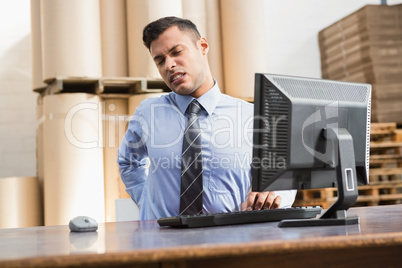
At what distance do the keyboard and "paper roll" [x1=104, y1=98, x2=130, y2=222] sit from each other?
2.26m

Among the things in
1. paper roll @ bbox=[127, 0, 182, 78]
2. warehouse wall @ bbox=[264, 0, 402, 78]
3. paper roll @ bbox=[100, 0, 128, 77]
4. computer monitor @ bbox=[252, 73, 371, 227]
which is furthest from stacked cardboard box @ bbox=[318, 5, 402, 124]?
computer monitor @ bbox=[252, 73, 371, 227]

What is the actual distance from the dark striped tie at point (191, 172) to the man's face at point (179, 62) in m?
0.21

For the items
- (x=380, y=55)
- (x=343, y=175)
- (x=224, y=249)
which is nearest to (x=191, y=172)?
(x=343, y=175)

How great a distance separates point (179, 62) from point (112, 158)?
175 cm

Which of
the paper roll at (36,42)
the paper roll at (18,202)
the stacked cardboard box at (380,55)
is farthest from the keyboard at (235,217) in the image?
the stacked cardboard box at (380,55)

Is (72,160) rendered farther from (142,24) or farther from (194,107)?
(194,107)

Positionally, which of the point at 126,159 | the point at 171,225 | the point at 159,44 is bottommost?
the point at 171,225

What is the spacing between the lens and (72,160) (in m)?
3.65

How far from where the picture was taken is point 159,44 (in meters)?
2.36

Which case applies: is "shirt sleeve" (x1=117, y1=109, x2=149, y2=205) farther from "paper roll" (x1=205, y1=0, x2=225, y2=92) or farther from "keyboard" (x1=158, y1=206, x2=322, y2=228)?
"paper roll" (x1=205, y1=0, x2=225, y2=92)

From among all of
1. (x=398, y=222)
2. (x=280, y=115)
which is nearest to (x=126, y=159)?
(x=280, y=115)

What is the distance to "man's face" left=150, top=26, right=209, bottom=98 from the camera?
2.33 meters

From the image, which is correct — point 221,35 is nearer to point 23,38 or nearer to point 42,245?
point 23,38

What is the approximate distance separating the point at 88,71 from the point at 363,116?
2.53 metres
